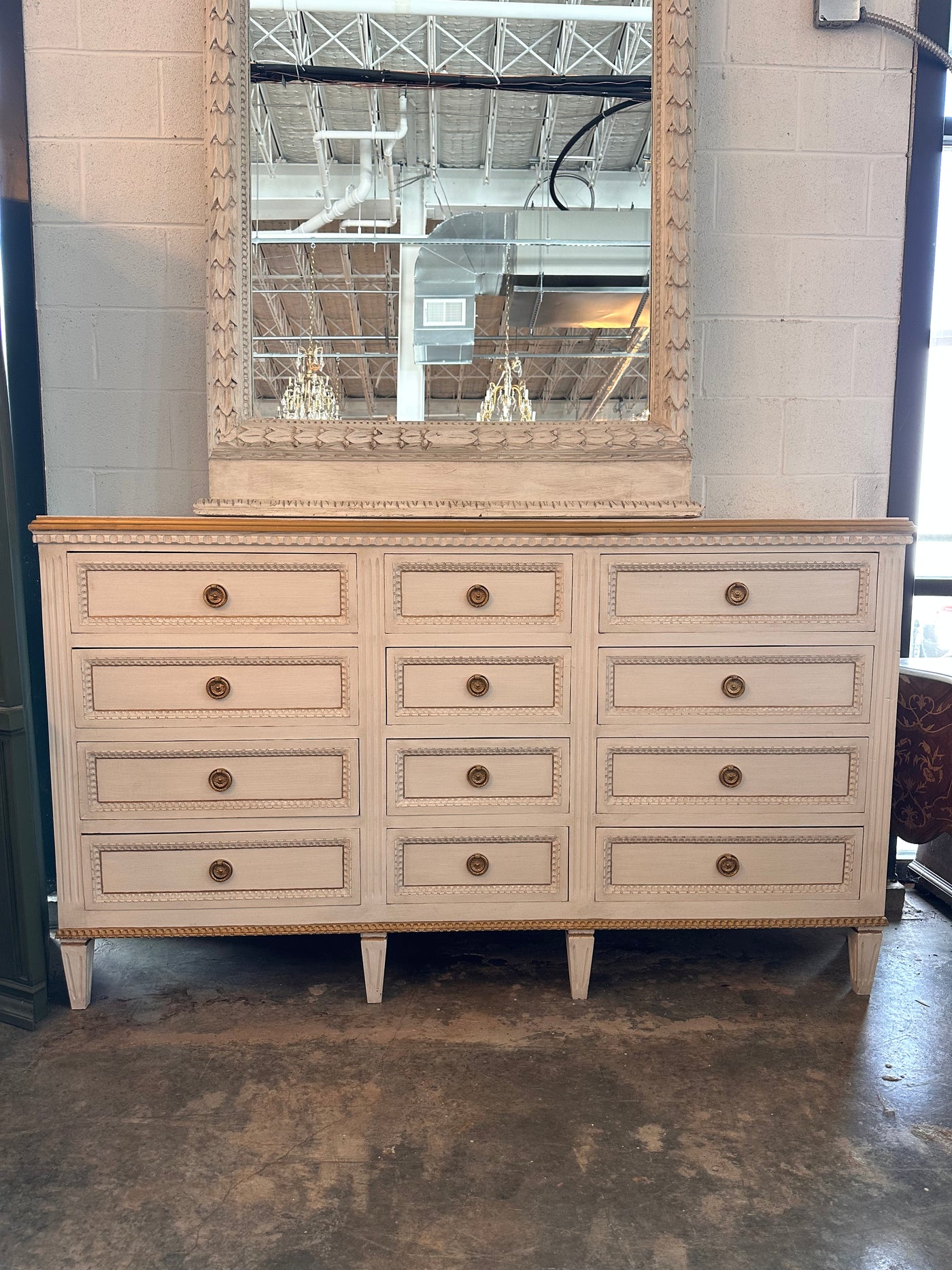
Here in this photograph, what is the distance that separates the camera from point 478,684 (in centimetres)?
200

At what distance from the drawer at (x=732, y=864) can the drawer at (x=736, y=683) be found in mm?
306

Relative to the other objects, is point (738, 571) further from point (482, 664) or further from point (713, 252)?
point (713, 252)

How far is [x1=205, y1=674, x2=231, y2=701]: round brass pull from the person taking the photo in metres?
1.97

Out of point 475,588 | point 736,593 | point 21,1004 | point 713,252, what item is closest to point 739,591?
point 736,593

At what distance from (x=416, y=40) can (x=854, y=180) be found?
4.50 feet

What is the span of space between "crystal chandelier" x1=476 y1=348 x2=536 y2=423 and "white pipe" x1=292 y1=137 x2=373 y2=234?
0.58 meters

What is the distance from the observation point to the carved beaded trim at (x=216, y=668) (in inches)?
77.0

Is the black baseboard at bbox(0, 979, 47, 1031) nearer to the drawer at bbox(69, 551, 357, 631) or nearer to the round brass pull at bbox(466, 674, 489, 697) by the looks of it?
the drawer at bbox(69, 551, 357, 631)

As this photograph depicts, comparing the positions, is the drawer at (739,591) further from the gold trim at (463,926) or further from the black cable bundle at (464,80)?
the black cable bundle at (464,80)

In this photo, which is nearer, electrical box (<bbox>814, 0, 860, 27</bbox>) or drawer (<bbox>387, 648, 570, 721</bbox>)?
drawer (<bbox>387, 648, 570, 721</bbox>)

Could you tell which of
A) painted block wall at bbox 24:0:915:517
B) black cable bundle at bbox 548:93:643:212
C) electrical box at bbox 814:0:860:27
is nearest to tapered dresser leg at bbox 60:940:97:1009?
painted block wall at bbox 24:0:915:517

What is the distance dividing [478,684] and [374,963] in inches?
29.7

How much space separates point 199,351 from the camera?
2531 mm

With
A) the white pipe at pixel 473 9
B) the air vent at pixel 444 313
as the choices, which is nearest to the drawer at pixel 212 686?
the air vent at pixel 444 313
